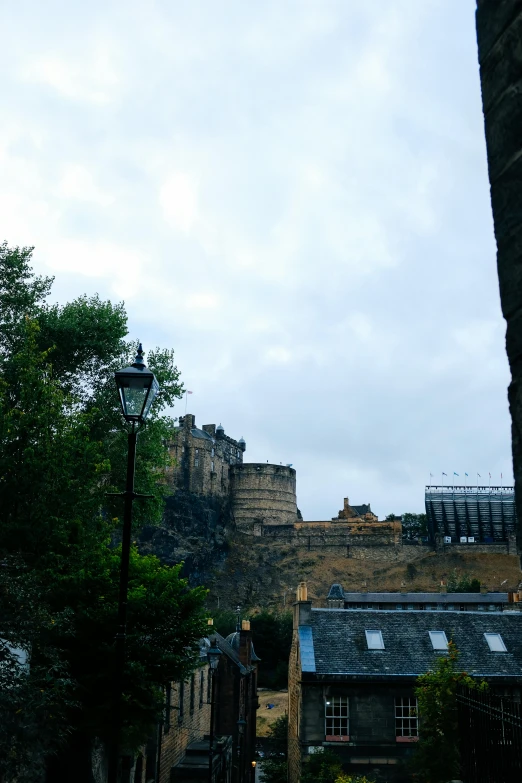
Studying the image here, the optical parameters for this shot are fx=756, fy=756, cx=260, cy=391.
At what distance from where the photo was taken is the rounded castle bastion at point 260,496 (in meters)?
104

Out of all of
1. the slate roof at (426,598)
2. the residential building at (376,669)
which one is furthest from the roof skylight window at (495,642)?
the slate roof at (426,598)

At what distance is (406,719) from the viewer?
91.7ft

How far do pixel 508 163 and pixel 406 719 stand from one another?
94.4ft

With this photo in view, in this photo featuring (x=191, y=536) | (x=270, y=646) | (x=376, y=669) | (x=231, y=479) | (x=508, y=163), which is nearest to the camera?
(x=508, y=163)

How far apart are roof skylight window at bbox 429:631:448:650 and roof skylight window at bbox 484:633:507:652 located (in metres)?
1.72

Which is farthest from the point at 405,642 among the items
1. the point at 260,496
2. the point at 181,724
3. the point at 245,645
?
Answer: the point at 260,496

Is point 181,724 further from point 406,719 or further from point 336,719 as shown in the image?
point 406,719

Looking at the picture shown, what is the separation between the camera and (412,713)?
91.7 ft

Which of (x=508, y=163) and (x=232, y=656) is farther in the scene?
(x=232, y=656)

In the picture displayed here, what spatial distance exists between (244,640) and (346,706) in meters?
10.7

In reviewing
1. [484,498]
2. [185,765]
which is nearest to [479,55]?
[185,765]

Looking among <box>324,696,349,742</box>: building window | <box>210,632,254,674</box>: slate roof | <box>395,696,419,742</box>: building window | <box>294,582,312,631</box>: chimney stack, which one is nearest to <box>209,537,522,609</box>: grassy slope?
<box>210,632,254,674</box>: slate roof

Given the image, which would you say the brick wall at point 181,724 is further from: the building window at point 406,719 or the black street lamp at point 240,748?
the building window at point 406,719

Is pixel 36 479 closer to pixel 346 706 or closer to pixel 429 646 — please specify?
pixel 346 706
